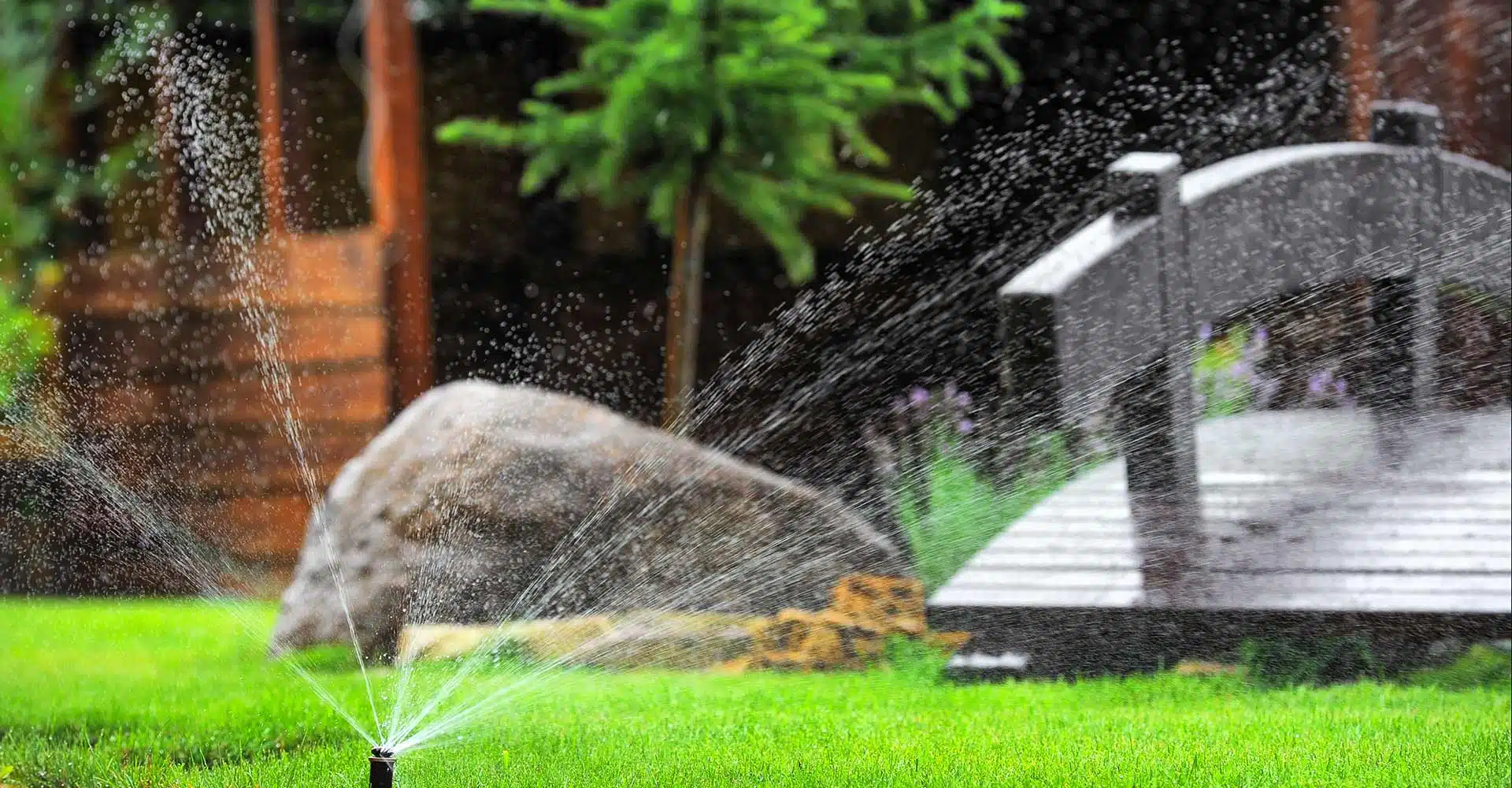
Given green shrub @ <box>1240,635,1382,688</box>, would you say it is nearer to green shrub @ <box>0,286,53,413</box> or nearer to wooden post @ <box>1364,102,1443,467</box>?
wooden post @ <box>1364,102,1443,467</box>

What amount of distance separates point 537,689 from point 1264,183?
2205 millimetres

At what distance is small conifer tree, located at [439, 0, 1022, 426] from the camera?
5.41m

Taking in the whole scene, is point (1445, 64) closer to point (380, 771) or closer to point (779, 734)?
point (779, 734)

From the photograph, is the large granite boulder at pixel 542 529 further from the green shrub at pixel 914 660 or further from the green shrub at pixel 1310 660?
the green shrub at pixel 1310 660

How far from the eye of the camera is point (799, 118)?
563 centimetres

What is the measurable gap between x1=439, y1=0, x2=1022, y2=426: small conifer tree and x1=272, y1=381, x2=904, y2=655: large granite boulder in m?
1.22

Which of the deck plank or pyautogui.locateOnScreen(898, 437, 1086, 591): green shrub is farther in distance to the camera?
pyautogui.locateOnScreen(898, 437, 1086, 591): green shrub

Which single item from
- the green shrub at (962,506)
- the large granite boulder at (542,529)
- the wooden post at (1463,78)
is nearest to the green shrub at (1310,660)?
the green shrub at (962,506)

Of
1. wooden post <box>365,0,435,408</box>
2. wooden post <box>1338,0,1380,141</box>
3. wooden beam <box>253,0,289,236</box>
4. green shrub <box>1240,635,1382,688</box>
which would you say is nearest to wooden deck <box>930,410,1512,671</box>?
green shrub <box>1240,635,1382,688</box>

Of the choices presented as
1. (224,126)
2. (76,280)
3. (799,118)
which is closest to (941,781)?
(799,118)

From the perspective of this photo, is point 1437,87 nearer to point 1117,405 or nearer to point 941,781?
point 1117,405

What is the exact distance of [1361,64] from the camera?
19.4 feet

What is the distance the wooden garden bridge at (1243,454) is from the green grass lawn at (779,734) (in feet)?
0.61

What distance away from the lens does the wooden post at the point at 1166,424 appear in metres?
3.69
